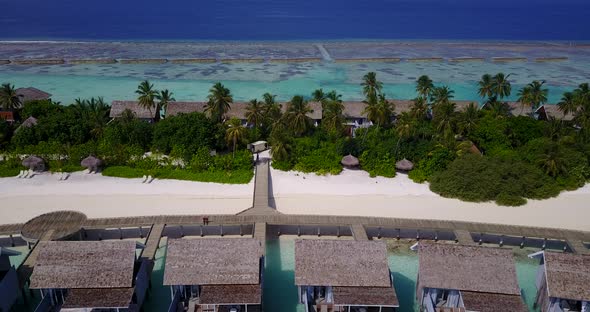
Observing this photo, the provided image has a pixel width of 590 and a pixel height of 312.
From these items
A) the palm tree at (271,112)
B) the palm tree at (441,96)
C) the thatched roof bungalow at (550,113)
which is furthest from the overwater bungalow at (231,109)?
the thatched roof bungalow at (550,113)

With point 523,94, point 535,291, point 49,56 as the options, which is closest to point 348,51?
point 523,94

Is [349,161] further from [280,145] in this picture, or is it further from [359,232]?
[359,232]

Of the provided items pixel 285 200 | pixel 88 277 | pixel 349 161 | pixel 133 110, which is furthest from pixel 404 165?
pixel 133 110

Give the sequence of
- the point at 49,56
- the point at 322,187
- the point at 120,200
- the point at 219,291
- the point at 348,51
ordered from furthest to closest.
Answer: the point at 348,51, the point at 49,56, the point at 322,187, the point at 120,200, the point at 219,291

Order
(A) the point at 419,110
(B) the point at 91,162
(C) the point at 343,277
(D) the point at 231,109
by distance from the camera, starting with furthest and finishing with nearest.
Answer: (D) the point at 231,109, (A) the point at 419,110, (B) the point at 91,162, (C) the point at 343,277

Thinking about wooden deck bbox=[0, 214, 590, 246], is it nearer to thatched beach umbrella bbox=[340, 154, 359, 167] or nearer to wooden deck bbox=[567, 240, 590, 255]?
wooden deck bbox=[567, 240, 590, 255]

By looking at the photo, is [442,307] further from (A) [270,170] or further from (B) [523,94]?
(B) [523,94]
